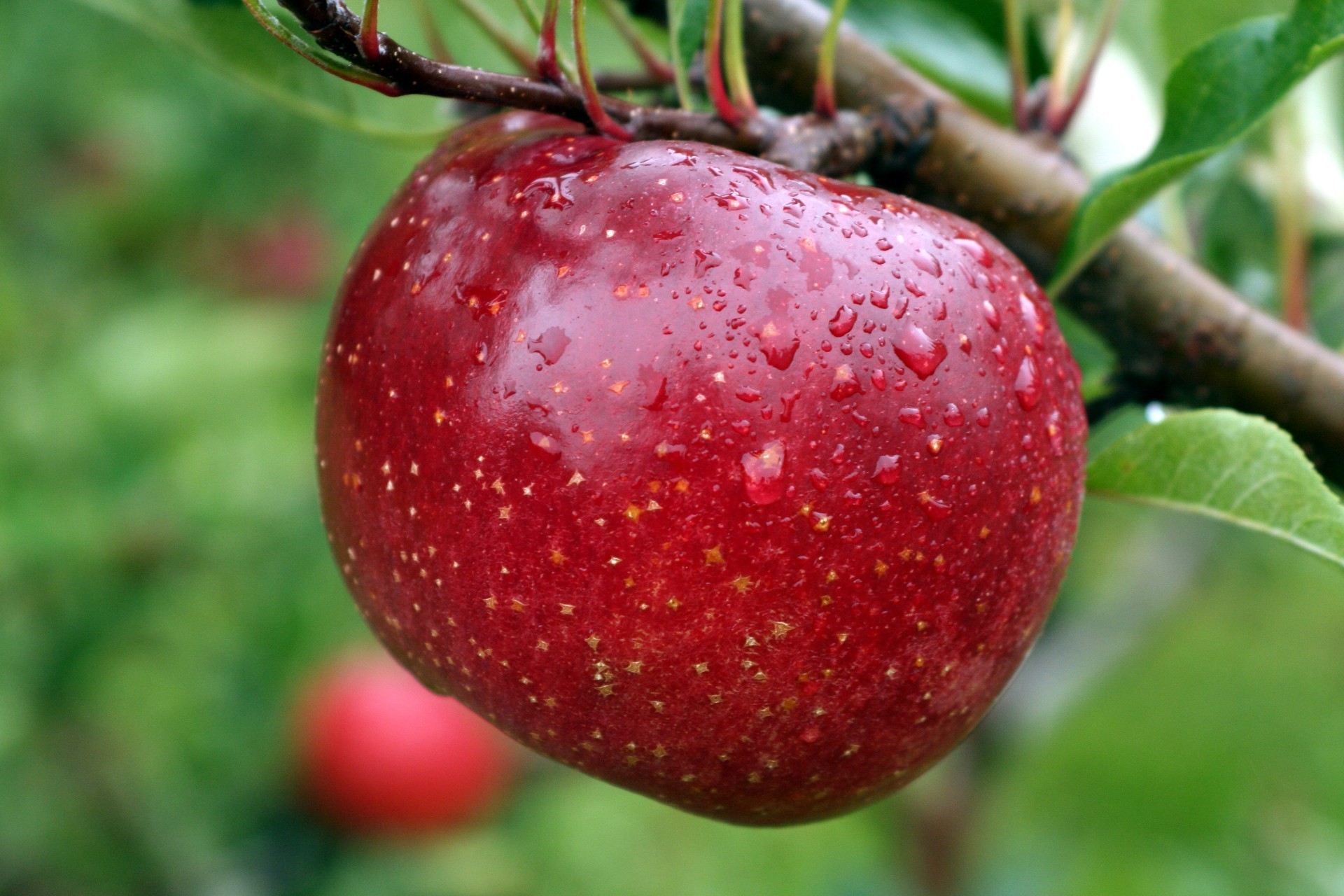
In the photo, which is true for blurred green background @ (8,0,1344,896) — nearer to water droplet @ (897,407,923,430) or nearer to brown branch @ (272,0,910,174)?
brown branch @ (272,0,910,174)

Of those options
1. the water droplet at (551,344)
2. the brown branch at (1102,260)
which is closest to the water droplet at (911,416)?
the water droplet at (551,344)

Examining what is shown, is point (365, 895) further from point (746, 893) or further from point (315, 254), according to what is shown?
point (315, 254)

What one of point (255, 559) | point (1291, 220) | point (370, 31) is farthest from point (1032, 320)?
point (255, 559)

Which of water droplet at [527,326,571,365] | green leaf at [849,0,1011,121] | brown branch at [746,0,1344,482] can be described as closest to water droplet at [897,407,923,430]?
water droplet at [527,326,571,365]

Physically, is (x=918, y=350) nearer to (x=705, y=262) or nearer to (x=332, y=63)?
(x=705, y=262)

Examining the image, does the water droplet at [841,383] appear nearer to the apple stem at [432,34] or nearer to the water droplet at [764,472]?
the water droplet at [764,472]
